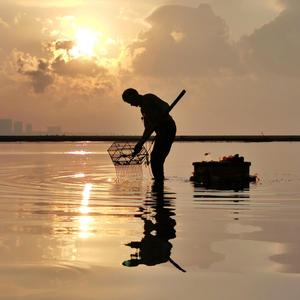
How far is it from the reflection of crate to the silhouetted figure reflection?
5.98 meters

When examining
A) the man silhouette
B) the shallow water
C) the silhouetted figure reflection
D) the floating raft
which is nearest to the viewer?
the shallow water

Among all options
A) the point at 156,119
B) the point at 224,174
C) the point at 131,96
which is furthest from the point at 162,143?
the point at 224,174

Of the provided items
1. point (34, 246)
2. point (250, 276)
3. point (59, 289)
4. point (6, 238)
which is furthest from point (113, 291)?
point (6, 238)

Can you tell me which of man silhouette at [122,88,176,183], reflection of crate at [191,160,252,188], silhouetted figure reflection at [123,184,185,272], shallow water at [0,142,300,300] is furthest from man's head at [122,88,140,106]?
silhouetted figure reflection at [123,184,185,272]

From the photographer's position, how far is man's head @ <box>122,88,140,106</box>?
50.6 feet

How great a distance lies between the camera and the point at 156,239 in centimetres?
781

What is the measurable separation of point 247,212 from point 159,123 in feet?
16.1

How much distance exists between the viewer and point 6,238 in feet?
26.2

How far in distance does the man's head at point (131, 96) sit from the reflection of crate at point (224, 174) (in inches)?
143

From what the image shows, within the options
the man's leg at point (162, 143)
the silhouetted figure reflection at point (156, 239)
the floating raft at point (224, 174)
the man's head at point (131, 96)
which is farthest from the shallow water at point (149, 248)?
the floating raft at point (224, 174)

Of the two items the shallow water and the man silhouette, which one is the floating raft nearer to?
the man silhouette

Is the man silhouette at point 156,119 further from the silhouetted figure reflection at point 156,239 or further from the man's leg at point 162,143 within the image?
the silhouetted figure reflection at point 156,239

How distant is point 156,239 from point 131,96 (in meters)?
8.07

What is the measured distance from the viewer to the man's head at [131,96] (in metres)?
15.4
